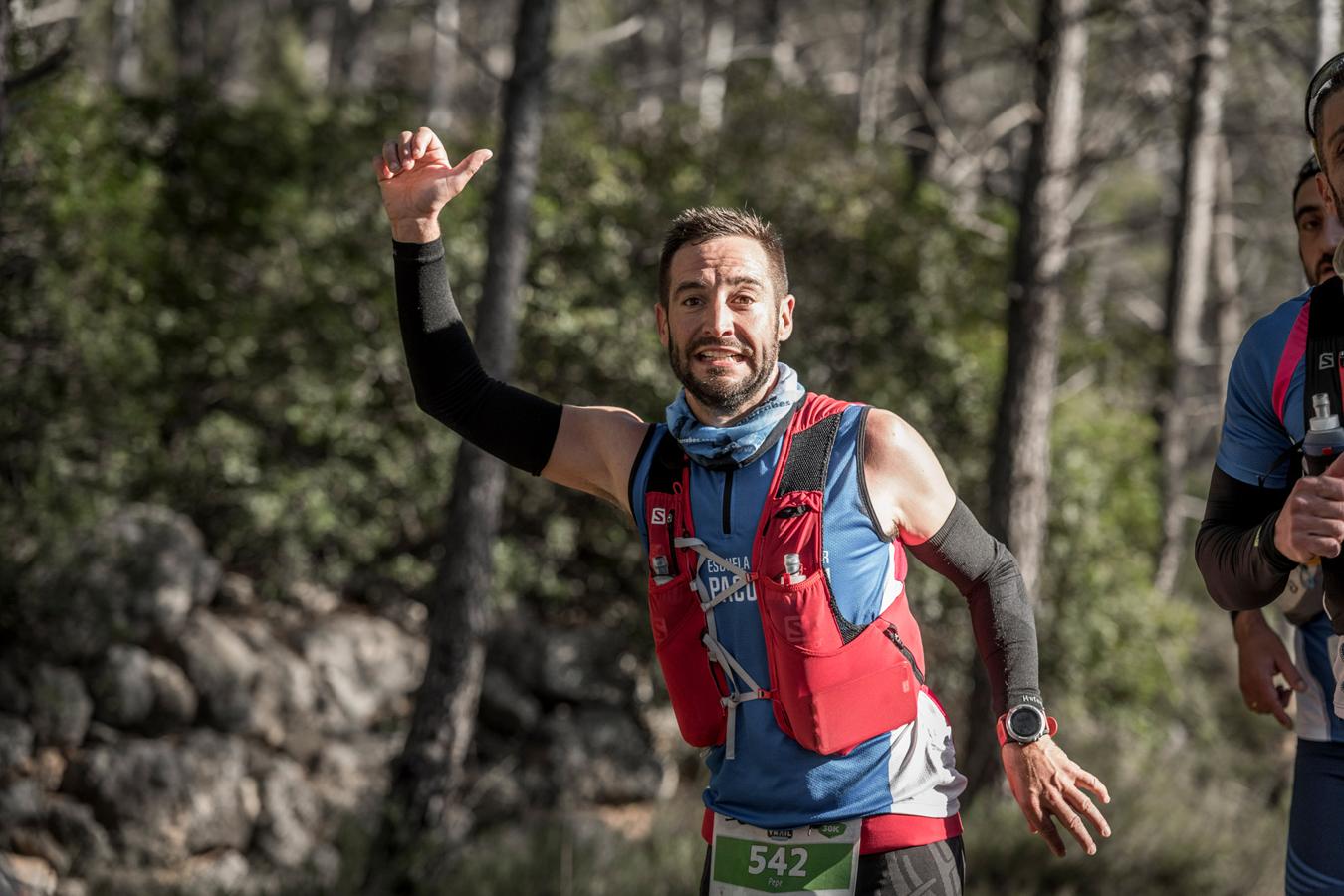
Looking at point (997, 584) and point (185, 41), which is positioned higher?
point (185, 41)

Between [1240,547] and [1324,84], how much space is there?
0.90 metres

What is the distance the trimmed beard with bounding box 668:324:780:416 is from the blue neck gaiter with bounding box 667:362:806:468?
0.10ft

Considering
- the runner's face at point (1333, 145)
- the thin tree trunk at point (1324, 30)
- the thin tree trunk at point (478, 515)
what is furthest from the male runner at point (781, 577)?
the thin tree trunk at point (1324, 30)

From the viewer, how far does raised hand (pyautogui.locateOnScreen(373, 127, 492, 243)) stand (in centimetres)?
296

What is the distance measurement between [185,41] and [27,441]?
12.3m

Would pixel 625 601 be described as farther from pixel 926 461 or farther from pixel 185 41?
pixel 185 41

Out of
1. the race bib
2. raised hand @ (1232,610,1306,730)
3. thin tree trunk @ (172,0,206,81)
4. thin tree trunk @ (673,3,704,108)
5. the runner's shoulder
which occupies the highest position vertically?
thin tree trunk @ (673,3,704,108)

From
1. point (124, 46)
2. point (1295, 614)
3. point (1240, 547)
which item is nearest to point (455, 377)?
point (1240, 547)

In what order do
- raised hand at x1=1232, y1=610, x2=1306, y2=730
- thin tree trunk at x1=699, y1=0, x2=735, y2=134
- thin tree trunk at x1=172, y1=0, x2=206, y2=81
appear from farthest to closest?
thin tree trunk at x1=699, y1=0, x2=735, y2=134, thin tree trunk at x1=172, y1=0, x2=206, y2=81, raised hand at x1=1232, y1=610, x2=1306, y2=730

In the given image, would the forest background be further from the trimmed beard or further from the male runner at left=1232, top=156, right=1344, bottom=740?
the trimmed beard

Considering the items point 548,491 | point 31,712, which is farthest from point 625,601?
point 31,712

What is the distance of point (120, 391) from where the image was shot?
8.45 metres

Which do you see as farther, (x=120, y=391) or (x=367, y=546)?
(x=367, y=546)

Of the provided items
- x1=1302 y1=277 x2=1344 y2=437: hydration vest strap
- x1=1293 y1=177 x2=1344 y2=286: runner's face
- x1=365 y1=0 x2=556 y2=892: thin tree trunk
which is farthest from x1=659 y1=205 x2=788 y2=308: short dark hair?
x1=365 y1=0 x2=556 y2=892: thin tree trunk
